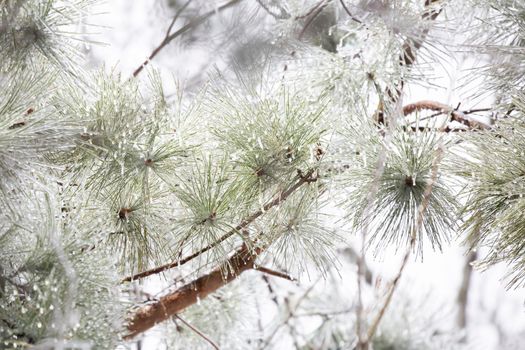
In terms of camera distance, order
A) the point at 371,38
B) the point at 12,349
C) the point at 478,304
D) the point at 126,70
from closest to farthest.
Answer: the point at 12,349 → the point at 371,38 → the point at 126,70 → the point at 478,304

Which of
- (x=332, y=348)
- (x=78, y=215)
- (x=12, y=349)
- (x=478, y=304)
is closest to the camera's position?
(x=12, y=349)

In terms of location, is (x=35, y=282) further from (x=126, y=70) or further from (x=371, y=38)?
(x=371, y=38)

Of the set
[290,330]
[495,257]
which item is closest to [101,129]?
[495,257]

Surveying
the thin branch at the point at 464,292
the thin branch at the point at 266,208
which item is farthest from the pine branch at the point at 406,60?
the thin branch at the point at 464,292

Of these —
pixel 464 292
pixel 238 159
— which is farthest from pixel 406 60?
pixel 464 292

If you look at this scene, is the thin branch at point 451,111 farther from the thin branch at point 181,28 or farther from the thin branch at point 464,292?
the thin branch at point 464,292

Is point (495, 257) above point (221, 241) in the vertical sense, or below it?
below

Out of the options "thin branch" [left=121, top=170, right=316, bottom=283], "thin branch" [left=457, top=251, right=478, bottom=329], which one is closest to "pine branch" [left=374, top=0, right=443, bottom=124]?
"thin branch" [left=121, top=170, right=316, bottom=283]

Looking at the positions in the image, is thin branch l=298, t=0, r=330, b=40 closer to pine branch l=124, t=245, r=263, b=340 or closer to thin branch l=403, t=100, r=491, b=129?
thin branch l=403, t=100, r=491, b=129
